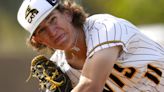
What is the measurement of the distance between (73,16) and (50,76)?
20.4 inches

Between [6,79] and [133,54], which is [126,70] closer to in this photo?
[133,54]

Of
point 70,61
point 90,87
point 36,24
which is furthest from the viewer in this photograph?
point 70,61

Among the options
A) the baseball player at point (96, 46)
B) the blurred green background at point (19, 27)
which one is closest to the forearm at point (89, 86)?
the baseball player at point (96, 46)

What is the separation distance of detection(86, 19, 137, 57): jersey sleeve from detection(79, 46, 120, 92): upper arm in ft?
0.13

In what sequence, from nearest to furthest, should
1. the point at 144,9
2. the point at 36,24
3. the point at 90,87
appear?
the point at 90,87, the point at 36,24, the point at 144,9

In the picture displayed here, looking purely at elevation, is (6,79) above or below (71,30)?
below

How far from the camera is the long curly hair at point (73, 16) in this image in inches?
160

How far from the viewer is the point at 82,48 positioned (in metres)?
4.04

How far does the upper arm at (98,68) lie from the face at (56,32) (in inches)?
10.5

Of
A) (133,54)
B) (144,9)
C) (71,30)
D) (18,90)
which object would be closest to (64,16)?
(71,30)

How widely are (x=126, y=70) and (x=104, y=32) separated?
1.19 ft

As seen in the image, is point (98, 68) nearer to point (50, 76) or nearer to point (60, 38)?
point (60, 38)

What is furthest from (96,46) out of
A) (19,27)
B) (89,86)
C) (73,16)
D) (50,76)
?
(19,27)

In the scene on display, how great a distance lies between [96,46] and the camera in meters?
3.77
